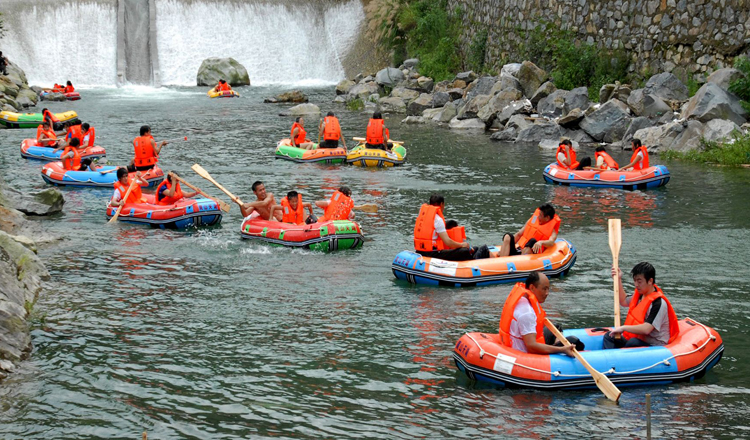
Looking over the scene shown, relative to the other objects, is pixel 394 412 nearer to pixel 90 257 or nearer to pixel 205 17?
pixel 90 257

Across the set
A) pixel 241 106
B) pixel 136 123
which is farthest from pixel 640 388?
pixel 241 106

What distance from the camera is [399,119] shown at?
3666cm

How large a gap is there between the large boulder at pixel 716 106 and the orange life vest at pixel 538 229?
13.3 metres

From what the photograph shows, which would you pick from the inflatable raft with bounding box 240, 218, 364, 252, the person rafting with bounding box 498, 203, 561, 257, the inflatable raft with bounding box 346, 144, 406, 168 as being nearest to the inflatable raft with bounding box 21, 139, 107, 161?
the inflatable raft with bounding box 346, 144, 406, 168

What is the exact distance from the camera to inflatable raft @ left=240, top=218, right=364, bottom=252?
1552cm

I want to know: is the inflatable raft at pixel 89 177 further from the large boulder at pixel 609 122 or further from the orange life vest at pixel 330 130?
the large boulder at pixel 609 122

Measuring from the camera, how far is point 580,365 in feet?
31.2

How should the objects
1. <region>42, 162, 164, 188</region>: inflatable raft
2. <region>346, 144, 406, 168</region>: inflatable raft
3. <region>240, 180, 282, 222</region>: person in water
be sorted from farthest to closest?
<region>346, 144, 406, 168</region>: inflatable raft → <region>42, 162, 164, 188</region>: inflatable raft → <region>240, 180, 282, 222</region>: person in water

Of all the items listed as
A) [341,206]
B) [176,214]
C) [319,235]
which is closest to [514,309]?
[319,235]

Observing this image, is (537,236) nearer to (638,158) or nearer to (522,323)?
(522,323)

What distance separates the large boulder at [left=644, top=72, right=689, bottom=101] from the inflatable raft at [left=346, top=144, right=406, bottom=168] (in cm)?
887

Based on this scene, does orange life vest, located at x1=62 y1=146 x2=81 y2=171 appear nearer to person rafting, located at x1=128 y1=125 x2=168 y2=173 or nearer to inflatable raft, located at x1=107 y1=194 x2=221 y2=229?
person rafting, located at x1=128 y1=125 x2=168 y2=173

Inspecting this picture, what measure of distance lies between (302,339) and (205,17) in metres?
44.1

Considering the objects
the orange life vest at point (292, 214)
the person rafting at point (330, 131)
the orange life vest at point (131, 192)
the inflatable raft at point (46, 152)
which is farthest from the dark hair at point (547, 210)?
the inflatable raft at point (46, 152)
